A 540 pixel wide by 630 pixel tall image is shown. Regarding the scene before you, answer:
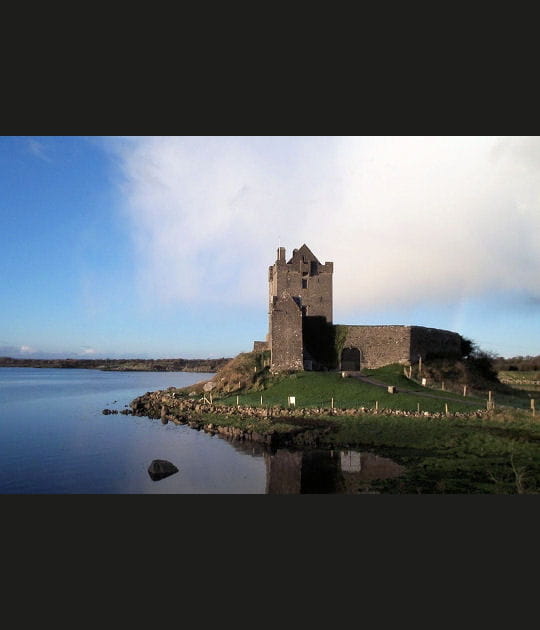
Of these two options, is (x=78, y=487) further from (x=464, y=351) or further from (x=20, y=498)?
(x=464, y=351)

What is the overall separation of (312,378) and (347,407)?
610 cm

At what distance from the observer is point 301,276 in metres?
40.9

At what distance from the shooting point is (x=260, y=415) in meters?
25.4

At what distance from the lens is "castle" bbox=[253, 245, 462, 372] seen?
113 feet

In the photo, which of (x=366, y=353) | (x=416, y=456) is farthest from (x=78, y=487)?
(x=366, y=353)

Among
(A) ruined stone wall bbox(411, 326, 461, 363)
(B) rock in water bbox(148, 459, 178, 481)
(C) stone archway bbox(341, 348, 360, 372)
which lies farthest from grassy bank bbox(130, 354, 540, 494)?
(B) rock in water bbox(148, 459, 178, 481)

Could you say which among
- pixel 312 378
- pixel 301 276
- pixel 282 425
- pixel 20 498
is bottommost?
pixel 20 498

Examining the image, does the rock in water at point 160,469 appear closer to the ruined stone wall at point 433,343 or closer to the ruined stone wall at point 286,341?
the ruined stone wall at point 286,341

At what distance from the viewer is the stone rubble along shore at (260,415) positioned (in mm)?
21148

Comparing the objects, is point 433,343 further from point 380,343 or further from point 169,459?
point 169,459

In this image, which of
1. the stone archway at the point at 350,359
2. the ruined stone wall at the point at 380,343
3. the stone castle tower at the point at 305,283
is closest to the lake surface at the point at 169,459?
the stone archway at the point at 350,359

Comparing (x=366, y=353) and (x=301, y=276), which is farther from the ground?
(x=301, y=276)

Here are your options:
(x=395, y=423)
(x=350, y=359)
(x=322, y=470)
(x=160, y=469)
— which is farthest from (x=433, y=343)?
(x=160, y=469)

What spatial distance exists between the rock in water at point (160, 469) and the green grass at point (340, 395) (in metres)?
10.9
